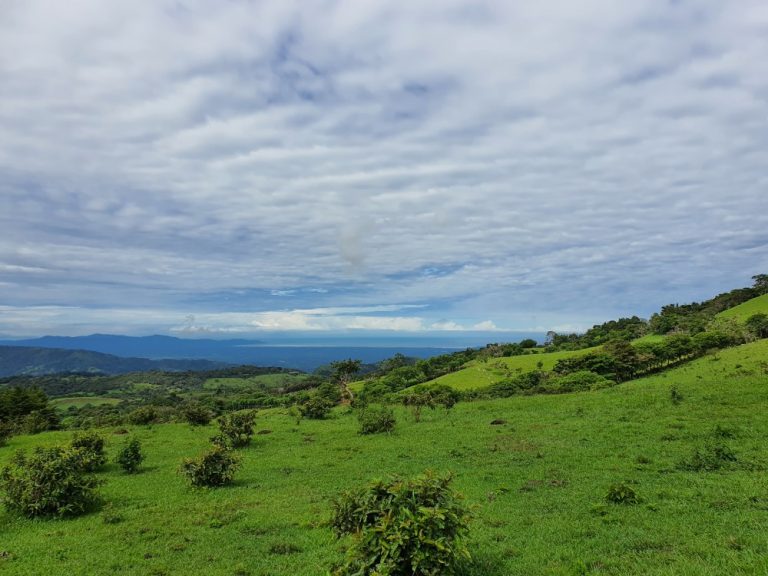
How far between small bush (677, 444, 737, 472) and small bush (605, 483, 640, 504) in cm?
604

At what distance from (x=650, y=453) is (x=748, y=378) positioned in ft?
71.1

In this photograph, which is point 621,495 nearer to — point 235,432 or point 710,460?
point 710,460

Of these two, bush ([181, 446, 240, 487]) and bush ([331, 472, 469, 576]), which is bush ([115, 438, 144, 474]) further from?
bush ([331, 472, 469, 576])

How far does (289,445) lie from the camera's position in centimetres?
3784

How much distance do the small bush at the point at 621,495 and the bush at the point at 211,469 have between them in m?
19.7

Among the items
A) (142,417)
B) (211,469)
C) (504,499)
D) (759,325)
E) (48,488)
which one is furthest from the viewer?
(759,325)

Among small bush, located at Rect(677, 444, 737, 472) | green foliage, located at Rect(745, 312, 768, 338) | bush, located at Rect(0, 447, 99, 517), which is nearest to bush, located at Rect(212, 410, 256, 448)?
bush, located at Rect(0, 447, 99, 517)

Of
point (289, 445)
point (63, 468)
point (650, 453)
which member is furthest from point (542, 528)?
point (289, 445)

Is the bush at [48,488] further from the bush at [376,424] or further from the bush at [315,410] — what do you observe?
the bush at [315,410]

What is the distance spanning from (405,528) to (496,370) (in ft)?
301

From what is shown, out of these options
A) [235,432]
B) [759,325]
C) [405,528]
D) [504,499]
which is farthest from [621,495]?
[759,325]

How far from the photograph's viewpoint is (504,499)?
1972 centimetres

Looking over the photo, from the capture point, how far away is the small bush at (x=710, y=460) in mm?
20923

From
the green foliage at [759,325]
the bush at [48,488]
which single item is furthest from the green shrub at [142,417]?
the green foliage at [759,325]
